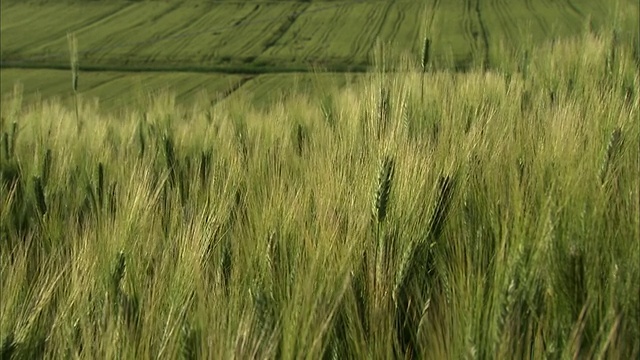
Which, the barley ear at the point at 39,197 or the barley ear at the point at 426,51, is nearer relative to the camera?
the barley ear at the point at 39,197

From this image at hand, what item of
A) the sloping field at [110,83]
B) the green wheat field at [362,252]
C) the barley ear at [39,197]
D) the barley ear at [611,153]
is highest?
the barley ear at [611,153]

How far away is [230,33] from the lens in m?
26.7

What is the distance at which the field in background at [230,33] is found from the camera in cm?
2127

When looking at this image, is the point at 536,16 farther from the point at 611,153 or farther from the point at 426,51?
the point at 611,153

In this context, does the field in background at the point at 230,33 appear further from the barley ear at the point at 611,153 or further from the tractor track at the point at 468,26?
the barley ear at the point at 611,153

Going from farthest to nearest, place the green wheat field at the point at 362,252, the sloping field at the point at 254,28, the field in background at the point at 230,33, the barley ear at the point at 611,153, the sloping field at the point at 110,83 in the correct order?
the sloping field at the point at 254,28 → the field in background at the point at 230,33 → the sloping field at the point at 110,83 → the barley ear at the point at 611,153 → the green wheat field at the point at 362,252

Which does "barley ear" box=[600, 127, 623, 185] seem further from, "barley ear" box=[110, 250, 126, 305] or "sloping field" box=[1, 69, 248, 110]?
"sloping field" box=[1, 69, 248, 110]

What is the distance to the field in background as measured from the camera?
2127cm

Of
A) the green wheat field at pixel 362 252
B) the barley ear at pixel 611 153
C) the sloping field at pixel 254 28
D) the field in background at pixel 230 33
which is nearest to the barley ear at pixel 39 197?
the green wheat field at pixel 362 252

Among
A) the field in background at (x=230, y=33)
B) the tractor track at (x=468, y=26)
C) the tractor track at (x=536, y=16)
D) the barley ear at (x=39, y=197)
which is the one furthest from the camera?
the tractor track at (x=536, y=16)

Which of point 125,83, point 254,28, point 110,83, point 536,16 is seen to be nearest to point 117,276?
point 125,83

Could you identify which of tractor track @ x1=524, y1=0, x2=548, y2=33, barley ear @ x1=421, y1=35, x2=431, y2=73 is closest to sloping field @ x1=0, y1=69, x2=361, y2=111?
tractor track @ x1=524, y1=0, x2=548, y2=33

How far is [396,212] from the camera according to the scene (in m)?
1.30

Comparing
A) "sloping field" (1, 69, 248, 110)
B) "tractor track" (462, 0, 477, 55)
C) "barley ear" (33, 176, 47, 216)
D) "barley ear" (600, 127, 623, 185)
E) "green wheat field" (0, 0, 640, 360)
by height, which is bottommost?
"sloping field" (1, 69, 248, 110)
